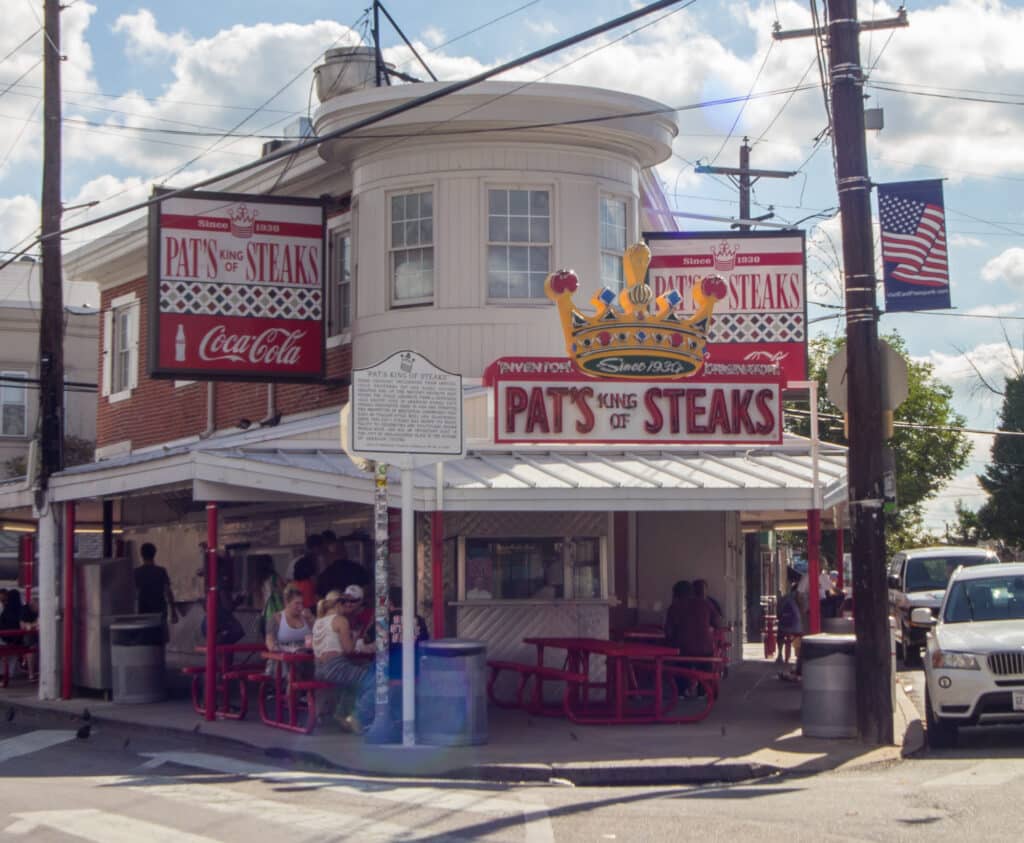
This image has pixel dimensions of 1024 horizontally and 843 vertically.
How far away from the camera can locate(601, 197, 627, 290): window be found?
740 inches

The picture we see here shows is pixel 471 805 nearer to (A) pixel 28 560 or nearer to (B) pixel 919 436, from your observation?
(A) pixel 28 560

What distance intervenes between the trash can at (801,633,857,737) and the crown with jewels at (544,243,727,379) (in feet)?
12.4

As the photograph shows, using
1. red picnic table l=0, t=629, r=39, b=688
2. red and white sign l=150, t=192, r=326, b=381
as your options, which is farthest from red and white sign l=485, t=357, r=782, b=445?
red picnic table l=0, t=629, r=39, b=688

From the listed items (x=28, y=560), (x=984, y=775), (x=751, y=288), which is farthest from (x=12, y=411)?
(x=984, y=775)

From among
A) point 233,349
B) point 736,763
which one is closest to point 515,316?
point 233,349

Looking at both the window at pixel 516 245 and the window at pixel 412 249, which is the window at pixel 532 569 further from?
the window at pixel 412 249

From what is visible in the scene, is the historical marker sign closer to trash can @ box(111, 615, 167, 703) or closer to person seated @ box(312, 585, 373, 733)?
person seated @ box(312, 585, 373, 733)

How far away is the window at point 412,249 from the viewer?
18531 millimetres

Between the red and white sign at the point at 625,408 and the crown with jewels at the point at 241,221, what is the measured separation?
4971 millimetres

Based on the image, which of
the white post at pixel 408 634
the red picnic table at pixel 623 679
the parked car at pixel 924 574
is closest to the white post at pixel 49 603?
the red picnic table at pixel 623 679

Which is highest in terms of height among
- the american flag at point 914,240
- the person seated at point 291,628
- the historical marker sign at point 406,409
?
the american flag at point 914,240

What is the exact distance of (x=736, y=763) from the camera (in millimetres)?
11625

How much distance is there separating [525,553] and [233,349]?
4797mm

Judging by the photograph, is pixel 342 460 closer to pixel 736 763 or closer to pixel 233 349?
pixel 233 349
